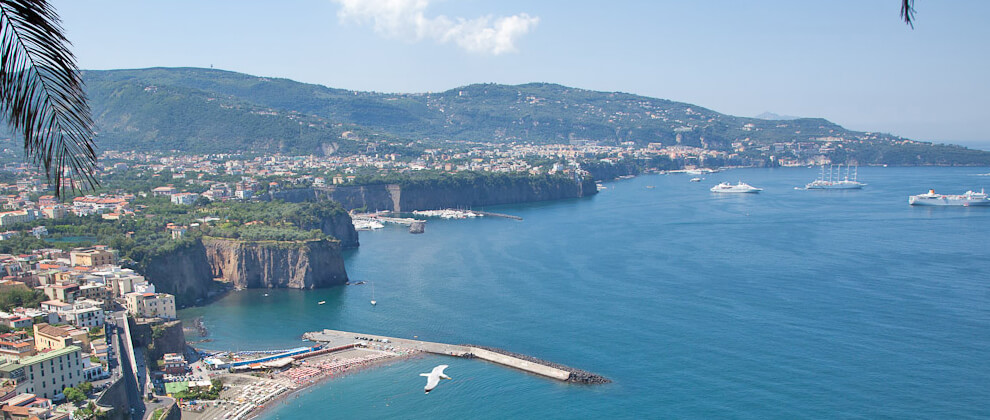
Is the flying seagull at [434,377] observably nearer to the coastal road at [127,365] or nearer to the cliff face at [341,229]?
the coastal road at [127,365]

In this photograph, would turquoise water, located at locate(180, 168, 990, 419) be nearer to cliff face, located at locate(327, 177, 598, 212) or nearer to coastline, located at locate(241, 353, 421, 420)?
coastline, located at locate(241, 353, 421, 420)

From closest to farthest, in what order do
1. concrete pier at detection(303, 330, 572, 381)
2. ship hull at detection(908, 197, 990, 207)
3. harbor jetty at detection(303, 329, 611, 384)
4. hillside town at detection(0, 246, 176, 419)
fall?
hillside town at detection(0, 246, 176, 419)
harbor jetty at detection(303, 329, 611, 384)
concrete pier at detection(303, 330, 572, 381)
ship hull at detection(908, 197, 990, 207)

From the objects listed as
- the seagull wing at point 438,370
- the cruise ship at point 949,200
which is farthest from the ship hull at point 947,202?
the seagull wing at point 438,370

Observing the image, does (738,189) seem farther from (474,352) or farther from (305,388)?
(305,388)

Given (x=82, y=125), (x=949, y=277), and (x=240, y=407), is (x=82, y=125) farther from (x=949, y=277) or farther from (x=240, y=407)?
(x=949, y=277)

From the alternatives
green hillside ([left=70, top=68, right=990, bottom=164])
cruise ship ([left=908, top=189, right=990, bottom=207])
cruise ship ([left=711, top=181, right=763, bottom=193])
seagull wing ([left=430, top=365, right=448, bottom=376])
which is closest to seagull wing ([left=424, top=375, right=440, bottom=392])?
seagull wing ([left=430, top=365, right=448, bottom=376])
